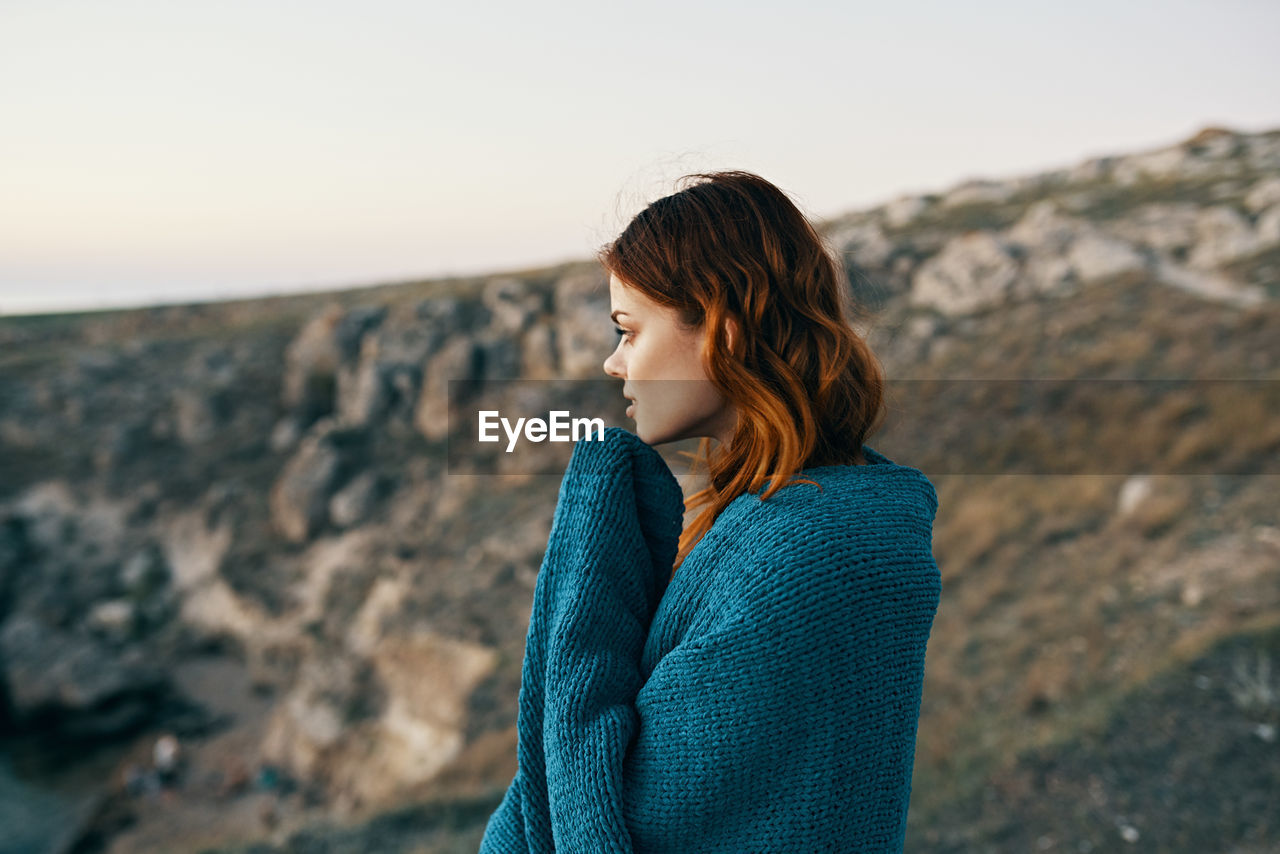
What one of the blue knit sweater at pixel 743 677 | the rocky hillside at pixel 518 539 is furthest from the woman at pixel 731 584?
the rocky hillside at pixel 518 539

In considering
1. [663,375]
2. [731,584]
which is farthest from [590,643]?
[663,375]

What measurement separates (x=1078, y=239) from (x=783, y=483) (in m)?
23.0

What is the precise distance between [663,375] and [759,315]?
0.76 ft

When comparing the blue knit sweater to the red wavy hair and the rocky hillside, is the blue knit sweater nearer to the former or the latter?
the red wavy hair

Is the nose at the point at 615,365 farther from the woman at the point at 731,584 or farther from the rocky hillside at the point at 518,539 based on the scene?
the rocky hillside at the point at 518,539

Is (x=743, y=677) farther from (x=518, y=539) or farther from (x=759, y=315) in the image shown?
(x=518, y=539)

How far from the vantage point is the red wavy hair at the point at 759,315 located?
1.43 meters

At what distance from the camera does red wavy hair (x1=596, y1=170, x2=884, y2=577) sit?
4.70 feet

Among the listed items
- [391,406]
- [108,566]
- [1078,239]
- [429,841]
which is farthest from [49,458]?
[1078,239]

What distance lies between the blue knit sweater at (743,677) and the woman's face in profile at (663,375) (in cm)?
15

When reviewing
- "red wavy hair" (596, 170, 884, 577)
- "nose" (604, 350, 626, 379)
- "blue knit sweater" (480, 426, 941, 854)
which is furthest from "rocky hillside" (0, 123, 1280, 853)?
"blue knit sweater" (480, 426, 941, 854)

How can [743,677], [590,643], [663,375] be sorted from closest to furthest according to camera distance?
[743,677]
[590,643]
[663,375]

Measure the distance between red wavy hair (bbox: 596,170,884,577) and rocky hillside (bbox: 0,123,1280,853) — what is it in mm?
247

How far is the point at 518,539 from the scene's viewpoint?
16.9 m
